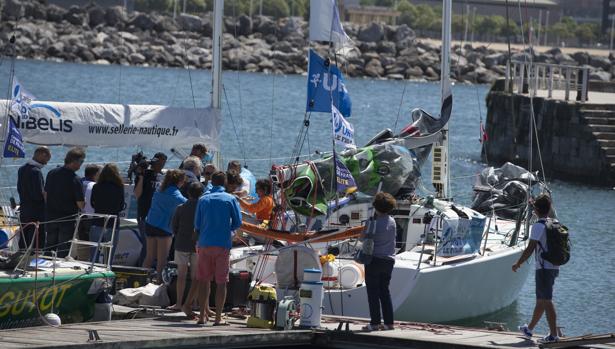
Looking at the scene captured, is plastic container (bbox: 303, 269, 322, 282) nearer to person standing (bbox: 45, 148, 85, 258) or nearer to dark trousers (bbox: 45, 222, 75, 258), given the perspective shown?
person standing (bbox: 45, 148, 85, 258)

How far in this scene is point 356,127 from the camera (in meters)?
59.9

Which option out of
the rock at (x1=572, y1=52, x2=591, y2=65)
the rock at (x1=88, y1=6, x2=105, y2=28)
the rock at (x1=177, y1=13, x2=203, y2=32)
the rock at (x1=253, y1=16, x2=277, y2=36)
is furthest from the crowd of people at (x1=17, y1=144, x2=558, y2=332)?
the rock at (x1=177, y1=13, x2=203, y2=32)

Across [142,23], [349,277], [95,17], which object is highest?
[95,17]

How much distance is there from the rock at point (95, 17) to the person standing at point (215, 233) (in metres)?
104

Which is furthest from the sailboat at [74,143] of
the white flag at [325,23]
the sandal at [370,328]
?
the white flag at [325,23]

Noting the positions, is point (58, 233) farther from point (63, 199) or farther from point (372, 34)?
point (372, 34)

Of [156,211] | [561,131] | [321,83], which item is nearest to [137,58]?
[561,131]

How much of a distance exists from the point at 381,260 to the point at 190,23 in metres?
105

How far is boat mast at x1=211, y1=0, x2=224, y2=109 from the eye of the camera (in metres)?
19.7

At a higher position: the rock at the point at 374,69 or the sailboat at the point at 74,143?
the rock at the point at 374,69

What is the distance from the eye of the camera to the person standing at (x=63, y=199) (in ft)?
47.6

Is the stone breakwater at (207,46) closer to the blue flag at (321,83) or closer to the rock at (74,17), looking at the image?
the rock at (74,17)

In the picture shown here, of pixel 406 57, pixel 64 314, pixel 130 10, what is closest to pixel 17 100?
pixel 64 314

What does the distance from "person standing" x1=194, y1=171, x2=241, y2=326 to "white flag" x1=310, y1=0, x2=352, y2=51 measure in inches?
178
